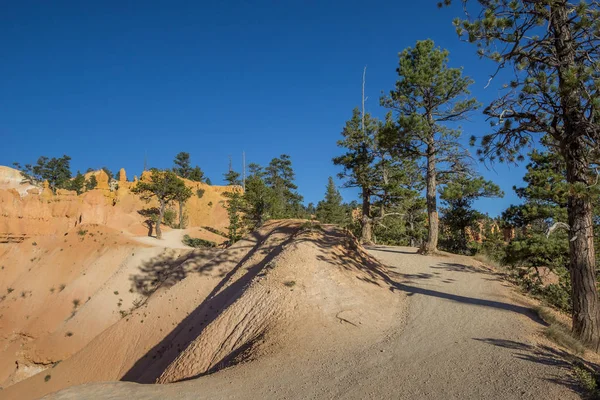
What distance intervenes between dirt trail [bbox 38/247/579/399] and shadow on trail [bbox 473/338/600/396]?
0.02 m

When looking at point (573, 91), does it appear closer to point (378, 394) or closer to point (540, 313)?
point (540, 313)

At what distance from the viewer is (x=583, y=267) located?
7086mm

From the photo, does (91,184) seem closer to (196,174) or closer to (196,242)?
(196,174)

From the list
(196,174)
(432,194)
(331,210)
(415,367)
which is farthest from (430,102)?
(196,174)

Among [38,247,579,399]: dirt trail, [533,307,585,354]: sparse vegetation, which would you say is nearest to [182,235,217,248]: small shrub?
[38,247,579,399]: dirt trail

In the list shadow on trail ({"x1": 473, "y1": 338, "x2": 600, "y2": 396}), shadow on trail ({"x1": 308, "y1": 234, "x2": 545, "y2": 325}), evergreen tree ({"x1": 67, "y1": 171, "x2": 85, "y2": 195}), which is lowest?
shadow on trail ({"x1": 473, "y1": 338, "x2": 600, "y2": 396})

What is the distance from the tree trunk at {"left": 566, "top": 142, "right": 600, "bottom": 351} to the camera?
695 centimetres

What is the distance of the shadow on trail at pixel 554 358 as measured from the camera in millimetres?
4961

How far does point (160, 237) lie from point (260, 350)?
33.5 meters

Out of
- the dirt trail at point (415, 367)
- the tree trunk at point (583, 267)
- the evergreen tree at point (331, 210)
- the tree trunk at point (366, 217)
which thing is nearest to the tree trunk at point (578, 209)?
the tree trunk at point (583, 267)

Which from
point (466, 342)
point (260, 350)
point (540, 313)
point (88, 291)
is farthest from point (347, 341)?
point (88, 291)

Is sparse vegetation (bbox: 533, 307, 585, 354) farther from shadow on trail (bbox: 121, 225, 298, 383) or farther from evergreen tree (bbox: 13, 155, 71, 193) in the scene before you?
evergreen tree (bbox: 13, 155, 71, 193)

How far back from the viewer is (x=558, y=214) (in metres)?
14.2

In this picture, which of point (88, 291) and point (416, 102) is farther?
point (88, 291)
